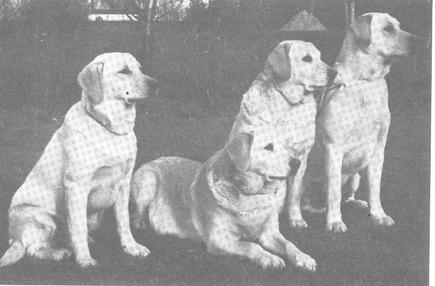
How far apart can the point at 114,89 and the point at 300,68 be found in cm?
173

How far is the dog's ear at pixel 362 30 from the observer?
5.57 m

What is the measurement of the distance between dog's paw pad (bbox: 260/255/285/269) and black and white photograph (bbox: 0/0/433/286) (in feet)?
0.03

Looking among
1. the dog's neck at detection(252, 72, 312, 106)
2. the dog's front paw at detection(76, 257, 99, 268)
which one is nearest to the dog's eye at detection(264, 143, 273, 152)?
the dog's neck at detection(252, 72, 312, 106)

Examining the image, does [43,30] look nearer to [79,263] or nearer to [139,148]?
[139,148]

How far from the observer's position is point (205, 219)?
529cm

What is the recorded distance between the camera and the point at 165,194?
592cm

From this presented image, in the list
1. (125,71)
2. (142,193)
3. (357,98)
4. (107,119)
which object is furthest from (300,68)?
(142,193)

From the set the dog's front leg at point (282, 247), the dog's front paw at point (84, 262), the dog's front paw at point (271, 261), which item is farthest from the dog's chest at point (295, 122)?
the dog's front paw at point (84, 262)

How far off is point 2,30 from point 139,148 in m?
2.27

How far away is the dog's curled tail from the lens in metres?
4.70

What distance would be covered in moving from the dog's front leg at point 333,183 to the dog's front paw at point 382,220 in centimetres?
37

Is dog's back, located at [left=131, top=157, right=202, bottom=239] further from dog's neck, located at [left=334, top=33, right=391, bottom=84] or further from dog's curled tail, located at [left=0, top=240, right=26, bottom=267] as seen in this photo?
dog's neck, located at [left=334, top=33, right=391, bottom=84]

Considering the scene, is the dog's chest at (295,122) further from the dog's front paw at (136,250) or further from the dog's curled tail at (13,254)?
the dog's curled tail at (13,254)

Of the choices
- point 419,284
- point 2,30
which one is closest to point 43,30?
point 2,30
